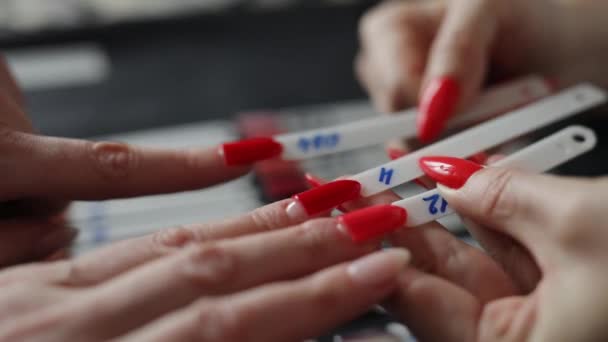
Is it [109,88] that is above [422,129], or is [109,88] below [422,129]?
above

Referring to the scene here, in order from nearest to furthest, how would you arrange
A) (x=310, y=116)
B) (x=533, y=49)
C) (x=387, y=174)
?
1. (x=387, y=174)
2. (x=533, y=49)
3. (x=310, y=116)

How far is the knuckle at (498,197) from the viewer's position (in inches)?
15.3

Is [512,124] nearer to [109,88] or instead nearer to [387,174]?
[387,174]

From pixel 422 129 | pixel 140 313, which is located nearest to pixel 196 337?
pixel 140 313

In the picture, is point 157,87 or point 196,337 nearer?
point 196,337

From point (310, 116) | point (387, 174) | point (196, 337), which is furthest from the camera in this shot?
point (310, 116)

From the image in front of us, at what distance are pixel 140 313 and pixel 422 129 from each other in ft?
1.02

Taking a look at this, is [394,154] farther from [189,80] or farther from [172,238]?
[189,80]

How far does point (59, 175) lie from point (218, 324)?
0.20 m

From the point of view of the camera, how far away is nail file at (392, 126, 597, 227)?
1.47 ft

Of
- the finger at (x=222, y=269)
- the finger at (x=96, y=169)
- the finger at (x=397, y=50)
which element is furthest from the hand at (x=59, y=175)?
the finger at (x=397, y=50)

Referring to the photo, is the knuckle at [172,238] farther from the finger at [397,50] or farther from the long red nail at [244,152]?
the finger at [397,50]

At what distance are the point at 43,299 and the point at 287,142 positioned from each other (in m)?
0.23

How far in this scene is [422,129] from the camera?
0.57 meters
